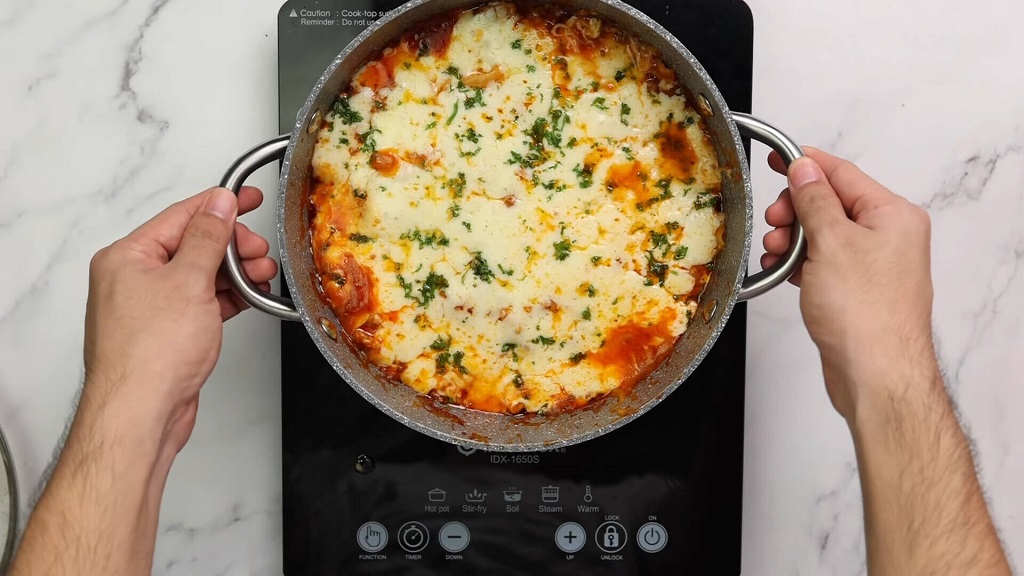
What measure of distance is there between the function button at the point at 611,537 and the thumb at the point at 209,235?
Answer: 990 millimetres

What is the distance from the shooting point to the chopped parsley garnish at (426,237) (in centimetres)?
163

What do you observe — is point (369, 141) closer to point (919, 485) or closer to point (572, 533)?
point (572, 533)

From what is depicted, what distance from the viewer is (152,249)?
1.45 metres

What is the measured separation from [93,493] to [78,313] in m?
0.66

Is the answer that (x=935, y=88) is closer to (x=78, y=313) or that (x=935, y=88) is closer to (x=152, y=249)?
(x=152, y=249)

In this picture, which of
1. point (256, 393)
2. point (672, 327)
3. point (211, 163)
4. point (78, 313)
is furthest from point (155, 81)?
point (672, 327)

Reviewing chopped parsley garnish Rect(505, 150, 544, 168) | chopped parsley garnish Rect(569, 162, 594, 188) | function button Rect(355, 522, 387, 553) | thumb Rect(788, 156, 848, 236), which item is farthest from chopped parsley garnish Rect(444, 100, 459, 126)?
function button Rect(355, 522, 387, 553)

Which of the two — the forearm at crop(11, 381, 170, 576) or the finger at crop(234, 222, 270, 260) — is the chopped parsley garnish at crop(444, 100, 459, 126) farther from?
the forearm at crop(11, 381, 170, 576)

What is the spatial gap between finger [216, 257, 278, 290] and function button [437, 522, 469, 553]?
2.22 feet

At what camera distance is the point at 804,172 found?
1.47 meters

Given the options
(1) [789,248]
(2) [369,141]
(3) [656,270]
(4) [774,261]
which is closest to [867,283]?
(1) [789,248]

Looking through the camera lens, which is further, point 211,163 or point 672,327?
point 211,163

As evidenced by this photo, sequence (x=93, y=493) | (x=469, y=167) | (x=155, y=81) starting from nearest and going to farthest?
(x=93, y=493) < (x=469, y=167) < (x=155, y=81)

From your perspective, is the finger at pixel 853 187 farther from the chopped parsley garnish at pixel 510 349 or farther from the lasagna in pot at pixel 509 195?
the chopped parsley garnish at pixel 510 349
